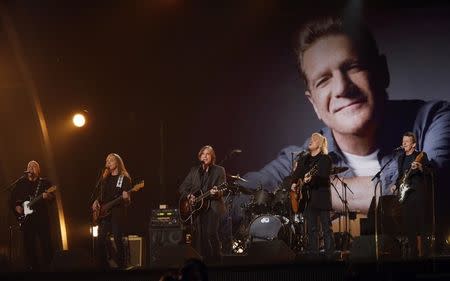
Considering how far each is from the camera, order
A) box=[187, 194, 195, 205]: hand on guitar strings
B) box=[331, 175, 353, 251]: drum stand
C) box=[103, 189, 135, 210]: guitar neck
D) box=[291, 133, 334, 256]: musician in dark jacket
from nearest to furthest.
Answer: box=[291, 133, 334, 256]: musician in dark jacket, box=[103, 189, 135, 210]: guitar neck, box=[187, 194, 195, 205]: hand on guitar strings, box=[331, 175, 353, 251]: drum stand

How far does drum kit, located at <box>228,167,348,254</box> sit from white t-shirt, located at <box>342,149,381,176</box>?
1.62 meters

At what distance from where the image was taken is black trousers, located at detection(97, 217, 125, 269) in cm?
1222

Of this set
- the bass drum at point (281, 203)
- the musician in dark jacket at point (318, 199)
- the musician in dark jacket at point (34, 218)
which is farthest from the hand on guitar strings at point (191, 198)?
the musician in dark jacket at point (34, 218)

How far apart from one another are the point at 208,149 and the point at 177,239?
1.97 m

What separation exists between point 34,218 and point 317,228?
5.23 metres

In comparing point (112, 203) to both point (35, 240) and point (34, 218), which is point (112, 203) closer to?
point (34, 218)

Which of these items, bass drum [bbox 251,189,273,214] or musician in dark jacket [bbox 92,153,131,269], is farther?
bass drum [bbox 251,189,273,214]

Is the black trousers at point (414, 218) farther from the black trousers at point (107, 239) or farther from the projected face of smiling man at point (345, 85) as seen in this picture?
the black trousers at point (107, 239)

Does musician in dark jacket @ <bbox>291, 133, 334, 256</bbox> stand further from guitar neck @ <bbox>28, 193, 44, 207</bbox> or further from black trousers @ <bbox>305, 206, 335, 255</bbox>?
guitar neck @ <bbox>28, 193, 44, 207</bbox>

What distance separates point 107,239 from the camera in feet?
40.4

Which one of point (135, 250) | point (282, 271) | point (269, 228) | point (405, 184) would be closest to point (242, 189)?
point (269, 228)

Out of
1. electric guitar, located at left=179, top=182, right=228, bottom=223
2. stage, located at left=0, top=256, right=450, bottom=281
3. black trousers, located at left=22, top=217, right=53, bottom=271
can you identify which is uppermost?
electric guitar, located at left=179, top=182, right=228, bottom=223

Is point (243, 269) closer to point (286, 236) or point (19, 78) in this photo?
point (286, 236)

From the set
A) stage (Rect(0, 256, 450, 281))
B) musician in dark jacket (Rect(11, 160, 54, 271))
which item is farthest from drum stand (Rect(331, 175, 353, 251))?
musician in dark jacket (Rect(11, 160, 54, 271))
